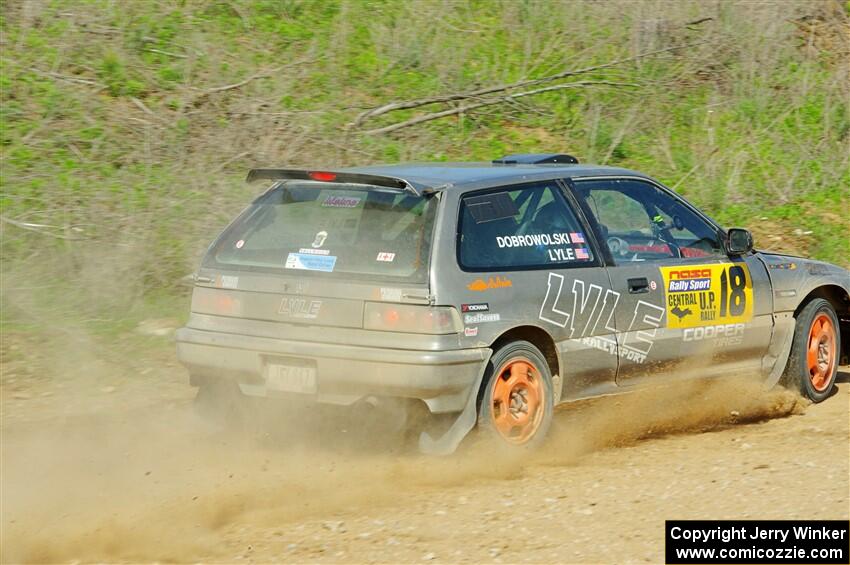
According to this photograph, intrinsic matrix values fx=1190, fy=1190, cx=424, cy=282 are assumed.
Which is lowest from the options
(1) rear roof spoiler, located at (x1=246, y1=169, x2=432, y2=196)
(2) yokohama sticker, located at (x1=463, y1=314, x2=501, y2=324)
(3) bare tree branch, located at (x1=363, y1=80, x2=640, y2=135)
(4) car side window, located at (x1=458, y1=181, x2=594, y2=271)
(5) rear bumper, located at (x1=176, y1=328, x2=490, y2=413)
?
(5) rear bumper, located at (x1=176, y1=328, x2=490, y2=413)

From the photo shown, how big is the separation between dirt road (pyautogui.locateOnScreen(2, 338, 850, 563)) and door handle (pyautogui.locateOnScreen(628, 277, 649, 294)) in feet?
2.36

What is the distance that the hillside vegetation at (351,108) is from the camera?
1023 cm

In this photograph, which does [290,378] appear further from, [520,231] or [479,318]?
[520,231]

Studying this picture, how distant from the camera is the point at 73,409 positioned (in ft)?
25.6

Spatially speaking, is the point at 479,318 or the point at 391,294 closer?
the point at 391,294

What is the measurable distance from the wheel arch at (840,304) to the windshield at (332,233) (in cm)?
336

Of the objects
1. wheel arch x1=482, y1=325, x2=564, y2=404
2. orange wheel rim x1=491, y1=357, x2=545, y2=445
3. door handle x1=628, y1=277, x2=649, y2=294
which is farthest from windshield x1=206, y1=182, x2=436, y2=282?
door handle x1=628, y1=277, x2=649, y2=294

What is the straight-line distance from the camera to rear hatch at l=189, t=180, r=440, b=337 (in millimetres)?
6215

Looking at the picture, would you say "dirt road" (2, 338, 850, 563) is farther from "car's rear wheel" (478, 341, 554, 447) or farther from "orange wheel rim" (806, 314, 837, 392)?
"orange wheel rim" (806, 314, 837, 392)

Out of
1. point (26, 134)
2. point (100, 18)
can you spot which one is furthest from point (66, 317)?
point (100, 18)

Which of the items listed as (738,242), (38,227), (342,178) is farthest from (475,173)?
(38,227)

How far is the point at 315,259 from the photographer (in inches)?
253

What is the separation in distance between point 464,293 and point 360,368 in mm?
667

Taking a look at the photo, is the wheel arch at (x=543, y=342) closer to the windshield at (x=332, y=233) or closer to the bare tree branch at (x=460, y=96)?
the windshield at (x=332, y=233)
